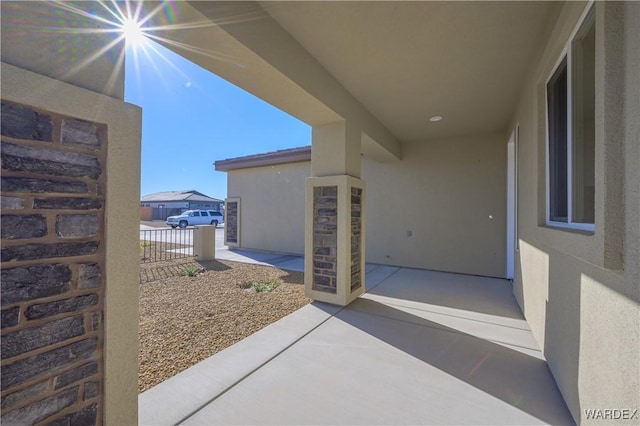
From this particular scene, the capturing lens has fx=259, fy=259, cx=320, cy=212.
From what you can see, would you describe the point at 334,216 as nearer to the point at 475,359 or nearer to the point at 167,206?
the point at 475,359

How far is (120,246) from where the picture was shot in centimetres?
135

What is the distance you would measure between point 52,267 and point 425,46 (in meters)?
3.67

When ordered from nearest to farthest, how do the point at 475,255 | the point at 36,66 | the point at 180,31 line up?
the point at 36,66
the point at 180,31
the point at 475,255

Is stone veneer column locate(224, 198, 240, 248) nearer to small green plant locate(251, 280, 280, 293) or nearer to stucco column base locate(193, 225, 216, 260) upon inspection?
stucco column base locate(193, 225, 216, 260)

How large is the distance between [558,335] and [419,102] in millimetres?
3629

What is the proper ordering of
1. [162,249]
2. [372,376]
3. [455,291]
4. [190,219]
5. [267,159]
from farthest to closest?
[190,219], [162,249], [267,159], [455,291], [372,376]

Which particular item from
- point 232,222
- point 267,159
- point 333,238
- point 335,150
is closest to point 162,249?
point 232,222

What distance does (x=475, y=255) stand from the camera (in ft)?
19.5

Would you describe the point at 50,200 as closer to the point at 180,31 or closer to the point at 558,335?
the point at 180,31

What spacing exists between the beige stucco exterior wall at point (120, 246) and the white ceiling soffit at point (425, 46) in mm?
1840

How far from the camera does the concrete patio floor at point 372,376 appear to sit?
188 centimetres

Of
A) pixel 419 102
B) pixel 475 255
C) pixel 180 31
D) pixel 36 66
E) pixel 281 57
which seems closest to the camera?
pixel 36 66

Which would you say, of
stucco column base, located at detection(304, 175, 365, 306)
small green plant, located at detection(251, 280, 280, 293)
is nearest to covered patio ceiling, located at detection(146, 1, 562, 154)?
stucco column base, located at detection(304, 175, 365, 306)

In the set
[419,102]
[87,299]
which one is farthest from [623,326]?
[419,102]
